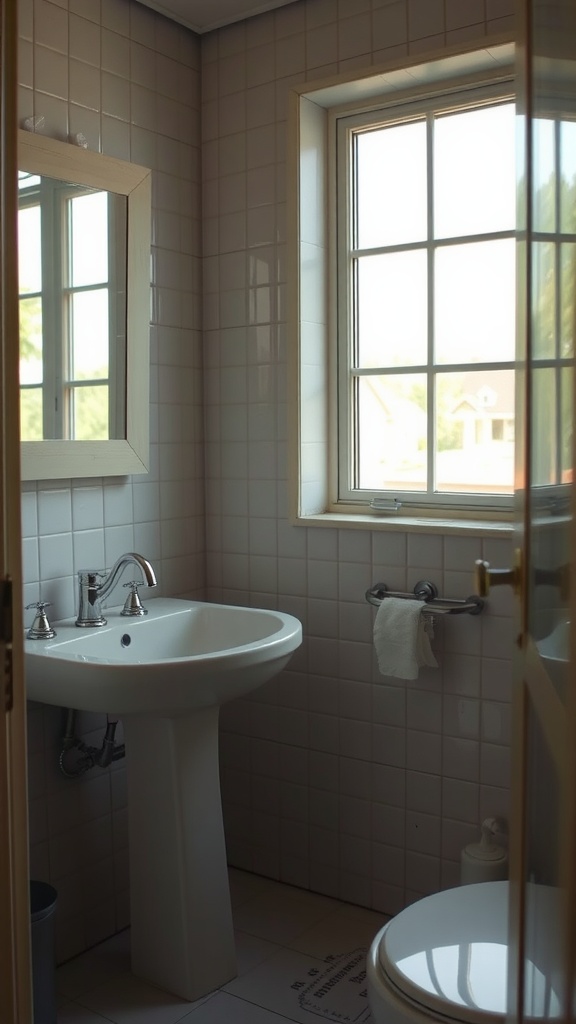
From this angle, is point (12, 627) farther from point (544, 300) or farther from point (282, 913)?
point (282, 913)

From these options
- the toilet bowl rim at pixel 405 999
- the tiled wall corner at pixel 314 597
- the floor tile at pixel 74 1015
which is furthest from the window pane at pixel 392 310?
the floor tile at pixel 74 1015

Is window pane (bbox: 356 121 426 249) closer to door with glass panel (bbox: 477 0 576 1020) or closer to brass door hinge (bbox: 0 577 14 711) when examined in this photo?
door with glass panel (bbox: 477 0 576 1020)

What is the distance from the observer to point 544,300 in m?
0.90

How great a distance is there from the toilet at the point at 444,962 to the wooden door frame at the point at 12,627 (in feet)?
1.97

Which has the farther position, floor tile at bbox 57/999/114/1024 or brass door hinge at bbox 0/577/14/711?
floor tile at bbox 57/999/114/1024

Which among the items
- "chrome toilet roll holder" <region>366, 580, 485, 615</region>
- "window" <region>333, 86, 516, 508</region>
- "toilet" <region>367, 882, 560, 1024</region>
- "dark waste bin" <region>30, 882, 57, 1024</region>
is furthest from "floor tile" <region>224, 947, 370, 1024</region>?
"window" <region>333, 86, 516, 508</region>

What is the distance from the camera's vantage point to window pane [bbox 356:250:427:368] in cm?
246

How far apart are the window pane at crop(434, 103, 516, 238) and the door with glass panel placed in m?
1.28

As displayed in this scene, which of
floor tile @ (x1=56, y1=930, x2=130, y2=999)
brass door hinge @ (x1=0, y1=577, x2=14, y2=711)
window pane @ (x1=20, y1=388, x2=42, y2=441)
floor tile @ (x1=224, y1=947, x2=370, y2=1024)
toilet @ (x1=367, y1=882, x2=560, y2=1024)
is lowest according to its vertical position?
floor tile @ (x1=56, y1=930, x2=130, y2=999)

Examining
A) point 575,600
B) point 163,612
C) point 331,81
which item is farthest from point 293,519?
point 575,600

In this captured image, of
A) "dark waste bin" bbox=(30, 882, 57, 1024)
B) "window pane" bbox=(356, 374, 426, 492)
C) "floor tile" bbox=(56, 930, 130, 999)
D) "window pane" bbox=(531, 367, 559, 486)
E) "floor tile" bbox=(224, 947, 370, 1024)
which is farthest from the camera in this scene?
"window pane" bbox=(356, 374, 426, 492)

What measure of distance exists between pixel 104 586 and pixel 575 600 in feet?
5.54

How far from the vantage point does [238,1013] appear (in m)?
2.04

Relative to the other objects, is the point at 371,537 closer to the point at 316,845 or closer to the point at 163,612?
the point at 163,612
